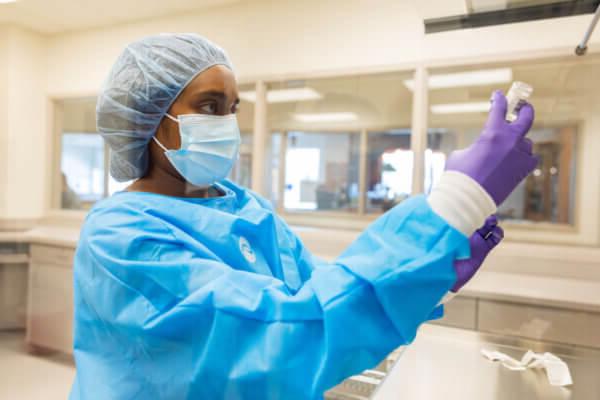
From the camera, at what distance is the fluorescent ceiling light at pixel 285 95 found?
2.40m

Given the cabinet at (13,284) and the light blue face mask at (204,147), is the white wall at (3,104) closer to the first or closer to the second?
the cabinet at (13,284)

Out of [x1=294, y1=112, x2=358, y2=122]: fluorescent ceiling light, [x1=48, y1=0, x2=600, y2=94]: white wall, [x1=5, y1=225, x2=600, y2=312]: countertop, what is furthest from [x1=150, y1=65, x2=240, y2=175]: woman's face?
[x1=294, y1=112, x2=358, y2=122]: fluorescent ceiling light

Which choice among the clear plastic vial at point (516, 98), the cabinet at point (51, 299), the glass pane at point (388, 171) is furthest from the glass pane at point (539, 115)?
the cabinet at point (51, 299)

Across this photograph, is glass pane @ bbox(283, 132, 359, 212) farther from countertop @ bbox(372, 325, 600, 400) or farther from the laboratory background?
countertop @ bbox(372, 325, 600, 400)

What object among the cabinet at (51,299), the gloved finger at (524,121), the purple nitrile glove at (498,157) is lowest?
the cabinet at (51,299)

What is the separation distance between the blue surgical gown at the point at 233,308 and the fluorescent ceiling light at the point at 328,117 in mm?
3226

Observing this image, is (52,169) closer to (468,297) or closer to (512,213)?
(468,297)

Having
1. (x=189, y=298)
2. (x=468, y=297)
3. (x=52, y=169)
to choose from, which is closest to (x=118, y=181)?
(x=189, y=298)

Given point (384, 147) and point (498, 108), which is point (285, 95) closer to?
point (384, 147)

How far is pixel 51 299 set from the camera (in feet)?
7.27

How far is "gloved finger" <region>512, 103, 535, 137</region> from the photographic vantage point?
0.50 metres

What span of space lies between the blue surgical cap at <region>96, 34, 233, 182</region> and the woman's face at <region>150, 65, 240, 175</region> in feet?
0.04

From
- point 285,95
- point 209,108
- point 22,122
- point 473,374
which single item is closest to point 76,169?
point 22,122

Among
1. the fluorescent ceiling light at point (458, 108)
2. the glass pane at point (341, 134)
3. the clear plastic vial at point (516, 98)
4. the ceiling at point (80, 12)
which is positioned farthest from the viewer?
the fluorescent ceiling light at point (458, 108)
